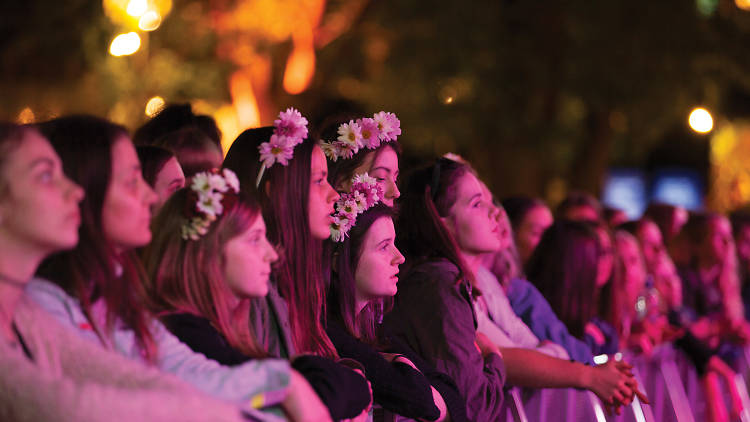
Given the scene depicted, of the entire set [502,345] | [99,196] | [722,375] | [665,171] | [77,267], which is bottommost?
[722,375]

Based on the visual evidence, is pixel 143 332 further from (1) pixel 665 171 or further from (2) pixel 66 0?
(1) pixel 665 171

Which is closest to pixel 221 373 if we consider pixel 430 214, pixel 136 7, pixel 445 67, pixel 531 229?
pixel 430 214

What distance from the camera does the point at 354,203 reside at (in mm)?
3953

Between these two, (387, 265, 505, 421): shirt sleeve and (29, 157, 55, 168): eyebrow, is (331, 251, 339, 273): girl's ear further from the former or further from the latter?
(29, 157, 55, 168): eyebrow

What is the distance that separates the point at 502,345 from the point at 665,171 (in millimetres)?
18537

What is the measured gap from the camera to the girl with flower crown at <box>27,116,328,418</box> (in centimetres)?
262

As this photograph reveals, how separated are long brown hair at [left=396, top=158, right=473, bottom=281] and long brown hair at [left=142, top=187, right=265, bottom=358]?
5.25 ft

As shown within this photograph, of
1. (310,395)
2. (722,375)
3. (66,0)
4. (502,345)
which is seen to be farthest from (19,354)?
(66,0)

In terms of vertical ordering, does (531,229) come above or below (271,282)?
above

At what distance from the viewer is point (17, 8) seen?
16328 millimetres

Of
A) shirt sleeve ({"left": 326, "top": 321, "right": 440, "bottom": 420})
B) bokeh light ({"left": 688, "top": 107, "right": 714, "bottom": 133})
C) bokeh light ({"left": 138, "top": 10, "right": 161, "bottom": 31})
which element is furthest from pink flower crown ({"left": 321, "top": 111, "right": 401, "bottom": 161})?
bokeh light ({"left": 138, "top": 10, "right": 161, "bottom": 31})

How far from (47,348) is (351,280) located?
5.42 feet

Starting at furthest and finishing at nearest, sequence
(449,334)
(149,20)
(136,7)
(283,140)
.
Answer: (149,20) < (136,7) < (449,334) < (283,140)

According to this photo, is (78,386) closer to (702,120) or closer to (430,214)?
(430,214)
